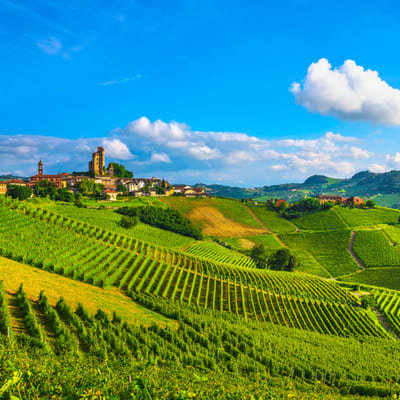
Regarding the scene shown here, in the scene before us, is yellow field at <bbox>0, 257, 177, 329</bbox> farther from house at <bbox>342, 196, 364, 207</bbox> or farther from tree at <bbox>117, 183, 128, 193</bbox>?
house at <bbox>342, 196, 364, 207</bbox>

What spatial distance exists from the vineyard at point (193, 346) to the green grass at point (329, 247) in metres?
61.4

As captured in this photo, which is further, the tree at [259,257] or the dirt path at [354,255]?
the dirt path at [354,255]

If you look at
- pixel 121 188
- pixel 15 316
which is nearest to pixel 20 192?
pixel 121 188

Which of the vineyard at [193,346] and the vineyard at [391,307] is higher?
the vineyard at [193,346]

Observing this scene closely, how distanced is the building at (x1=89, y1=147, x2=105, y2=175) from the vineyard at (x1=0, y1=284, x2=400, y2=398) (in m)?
153

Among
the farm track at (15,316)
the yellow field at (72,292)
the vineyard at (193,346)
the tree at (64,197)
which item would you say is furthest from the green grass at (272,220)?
the farm track at (15,316)

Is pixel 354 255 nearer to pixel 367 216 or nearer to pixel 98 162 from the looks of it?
pixel 367 216

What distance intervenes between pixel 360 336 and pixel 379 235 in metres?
79.0

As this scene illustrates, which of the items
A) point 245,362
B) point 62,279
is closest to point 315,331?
point 245,362

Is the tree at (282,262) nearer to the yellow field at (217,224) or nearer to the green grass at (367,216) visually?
the yellow field at (217,224)

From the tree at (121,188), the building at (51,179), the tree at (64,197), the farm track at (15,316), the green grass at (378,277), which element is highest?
the building at (51,179)

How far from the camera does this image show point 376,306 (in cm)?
4925

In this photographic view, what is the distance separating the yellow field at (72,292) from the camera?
22.6 m

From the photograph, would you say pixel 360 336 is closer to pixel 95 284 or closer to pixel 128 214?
pixel 95 284
